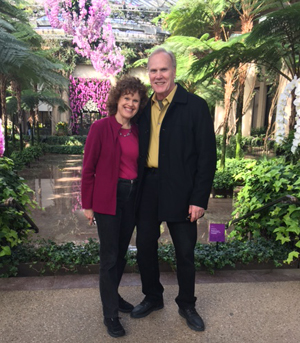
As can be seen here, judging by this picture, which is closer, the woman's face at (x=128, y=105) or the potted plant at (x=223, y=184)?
the woman's face at (x=128, y=105)

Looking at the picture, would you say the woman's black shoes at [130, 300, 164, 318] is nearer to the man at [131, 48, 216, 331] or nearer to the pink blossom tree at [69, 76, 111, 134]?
the man at [131, 48, 216, 331]

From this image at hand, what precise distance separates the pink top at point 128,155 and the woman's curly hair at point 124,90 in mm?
187

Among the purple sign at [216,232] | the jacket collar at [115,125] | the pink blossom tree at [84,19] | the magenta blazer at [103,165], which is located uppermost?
the pink blossom tree at [84,19]

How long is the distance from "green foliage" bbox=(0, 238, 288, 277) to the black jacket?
41.7 inches

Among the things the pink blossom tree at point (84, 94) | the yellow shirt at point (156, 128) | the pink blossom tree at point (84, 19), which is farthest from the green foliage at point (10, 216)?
the pink blossom tree at point (84, 94)

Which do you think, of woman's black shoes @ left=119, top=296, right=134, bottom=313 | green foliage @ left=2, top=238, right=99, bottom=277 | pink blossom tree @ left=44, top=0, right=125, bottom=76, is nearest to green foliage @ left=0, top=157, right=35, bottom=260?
green foliage @ left=2, top=238, right=99, bottom=277

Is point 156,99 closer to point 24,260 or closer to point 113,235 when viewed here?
point 113,235

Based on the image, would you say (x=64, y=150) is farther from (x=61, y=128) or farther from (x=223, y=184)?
(x=223, y=184)

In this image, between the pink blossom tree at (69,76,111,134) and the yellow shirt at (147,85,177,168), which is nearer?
the yellow shirt at (147,85,177,168)

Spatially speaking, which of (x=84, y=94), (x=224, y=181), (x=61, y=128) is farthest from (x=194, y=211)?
(x=84, y=94)

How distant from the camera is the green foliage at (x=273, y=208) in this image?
125 inches

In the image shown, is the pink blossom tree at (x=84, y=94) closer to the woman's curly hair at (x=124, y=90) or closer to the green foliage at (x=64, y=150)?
the green foliage at (x=64, y=150)

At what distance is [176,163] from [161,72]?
62cm

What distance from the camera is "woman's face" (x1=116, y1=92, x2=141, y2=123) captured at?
211 centimetres
